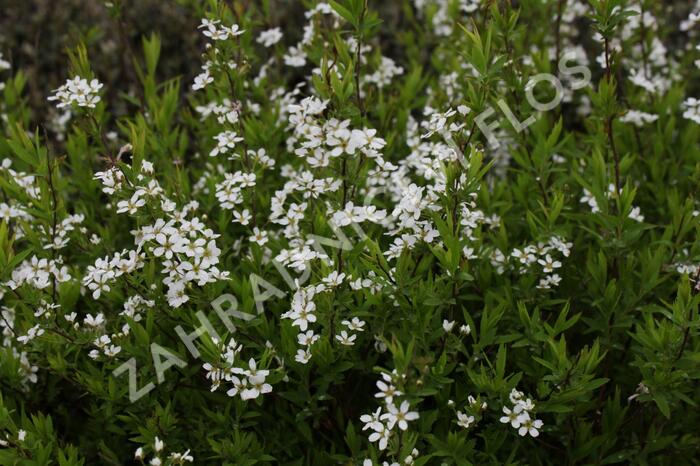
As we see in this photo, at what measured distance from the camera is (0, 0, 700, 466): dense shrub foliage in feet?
9.07

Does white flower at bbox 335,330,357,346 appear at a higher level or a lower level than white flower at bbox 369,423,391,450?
higher

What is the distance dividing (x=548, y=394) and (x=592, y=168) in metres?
1.25

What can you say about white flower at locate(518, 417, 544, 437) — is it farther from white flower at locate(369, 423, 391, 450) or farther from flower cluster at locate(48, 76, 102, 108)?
flower cluster at locate(48, 76, 102, 108)

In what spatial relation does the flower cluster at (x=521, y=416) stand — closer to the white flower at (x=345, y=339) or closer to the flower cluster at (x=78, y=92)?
the white flower at (x=345, y=339)

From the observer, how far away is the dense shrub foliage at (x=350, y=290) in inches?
109

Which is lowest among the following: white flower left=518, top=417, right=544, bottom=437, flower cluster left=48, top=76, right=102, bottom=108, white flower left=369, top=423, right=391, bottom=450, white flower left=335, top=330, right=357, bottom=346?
white flower left=518, top=417, right=544, bottom=437

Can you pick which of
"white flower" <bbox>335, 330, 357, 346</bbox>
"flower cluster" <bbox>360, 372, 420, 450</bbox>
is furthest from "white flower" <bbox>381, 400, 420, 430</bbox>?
"white flower" <bbox>335, 330, 357, 346</bbox>

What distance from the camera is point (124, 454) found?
342 centimetres

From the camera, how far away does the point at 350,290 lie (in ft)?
9.93

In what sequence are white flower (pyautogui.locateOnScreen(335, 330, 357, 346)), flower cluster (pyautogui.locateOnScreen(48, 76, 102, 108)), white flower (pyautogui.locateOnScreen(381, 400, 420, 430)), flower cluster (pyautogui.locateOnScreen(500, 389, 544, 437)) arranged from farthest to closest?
flower cluster (pyautogui.locateOnScreen(48, 76, 102, 108)) < white flower (pyautogui.locateOnScreen(335, 330, 357, 346)) < flower cluster (pyautogui.locateOnScreen(500, 389, 544, 437)) < white flower (pyautogui.locateOnScreen(381, 400, 420, 430))

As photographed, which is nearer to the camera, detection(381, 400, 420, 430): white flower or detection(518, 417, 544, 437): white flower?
detection(381, 400, 420, 430): white flower

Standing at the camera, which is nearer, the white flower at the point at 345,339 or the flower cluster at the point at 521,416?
the flower cluster at the point at 521,416

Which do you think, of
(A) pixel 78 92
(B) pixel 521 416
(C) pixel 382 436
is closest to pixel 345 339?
(C) pixel 382 436

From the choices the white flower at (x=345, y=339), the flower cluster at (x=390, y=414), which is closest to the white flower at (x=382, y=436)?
the flower cluster at (x=390, y=414)
